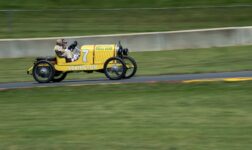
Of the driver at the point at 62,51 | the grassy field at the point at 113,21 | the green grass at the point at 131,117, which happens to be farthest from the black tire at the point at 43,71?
the grassy field at the point at 113,21

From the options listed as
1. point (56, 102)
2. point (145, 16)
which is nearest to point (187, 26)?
point (145, 16)

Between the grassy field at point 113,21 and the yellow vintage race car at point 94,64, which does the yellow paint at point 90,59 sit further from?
the grassy field at point 113,21

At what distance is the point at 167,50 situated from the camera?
77.8ft

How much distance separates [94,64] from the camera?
16906 mm

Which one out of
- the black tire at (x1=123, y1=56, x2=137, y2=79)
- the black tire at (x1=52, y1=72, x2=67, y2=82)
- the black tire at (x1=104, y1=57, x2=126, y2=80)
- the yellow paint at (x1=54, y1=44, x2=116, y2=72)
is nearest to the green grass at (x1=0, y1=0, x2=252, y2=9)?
the black tire at (x1=52, y1=72, x2=67, y2=82)

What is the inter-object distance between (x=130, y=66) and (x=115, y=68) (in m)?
0.44

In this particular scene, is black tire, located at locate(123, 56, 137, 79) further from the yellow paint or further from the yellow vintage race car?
the yellow paint

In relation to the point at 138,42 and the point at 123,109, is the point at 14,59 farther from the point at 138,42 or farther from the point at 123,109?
the point at 123,109

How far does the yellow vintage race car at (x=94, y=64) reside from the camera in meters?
16.6

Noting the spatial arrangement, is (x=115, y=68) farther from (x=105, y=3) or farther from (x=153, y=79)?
(x=105, y=3)

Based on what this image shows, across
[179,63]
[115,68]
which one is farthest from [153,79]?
[179,63]

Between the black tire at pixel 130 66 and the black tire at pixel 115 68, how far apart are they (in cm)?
20

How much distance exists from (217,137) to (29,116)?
392cm

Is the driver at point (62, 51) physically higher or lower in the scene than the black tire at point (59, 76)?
higher
